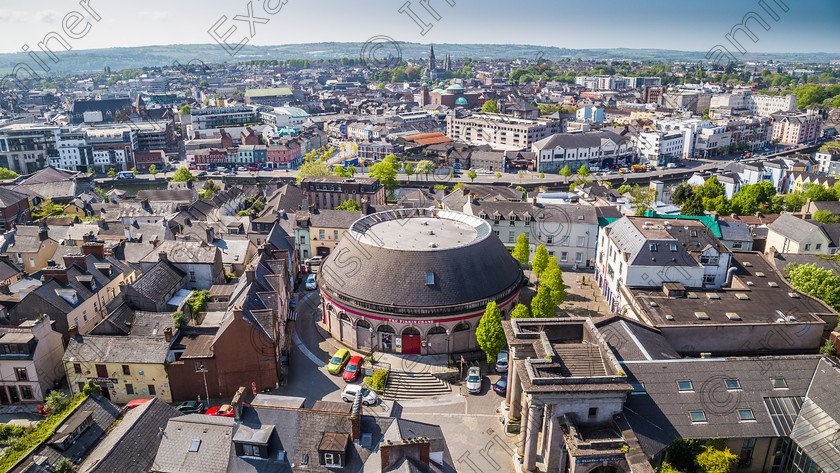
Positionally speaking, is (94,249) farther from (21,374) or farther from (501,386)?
(501,386)

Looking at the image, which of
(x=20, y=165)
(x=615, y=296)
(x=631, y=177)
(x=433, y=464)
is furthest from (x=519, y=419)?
(x=20, y=165)

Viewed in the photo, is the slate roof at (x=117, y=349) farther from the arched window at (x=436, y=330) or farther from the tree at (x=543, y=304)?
the tree at (x=543, y=304)

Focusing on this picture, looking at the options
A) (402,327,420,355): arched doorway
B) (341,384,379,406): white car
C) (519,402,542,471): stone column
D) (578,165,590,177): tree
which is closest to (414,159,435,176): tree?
(578,165,590,177): tree

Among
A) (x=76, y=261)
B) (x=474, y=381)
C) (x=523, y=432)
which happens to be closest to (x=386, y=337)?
(x=474, y=381)

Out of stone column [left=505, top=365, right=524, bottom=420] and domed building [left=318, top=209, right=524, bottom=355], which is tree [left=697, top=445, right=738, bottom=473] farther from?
domed building [left=318, top=209, right=524, bottom=355]

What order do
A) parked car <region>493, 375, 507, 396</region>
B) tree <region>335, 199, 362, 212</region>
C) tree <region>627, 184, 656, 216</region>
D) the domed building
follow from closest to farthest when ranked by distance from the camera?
parked car <region>493, 375, 507, 396</region> < the domed building < tree <region>627, 184, 656, 216</region> < tree <region>335, 199, 362, 212</region>

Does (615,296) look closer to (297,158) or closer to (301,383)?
(301,383)
